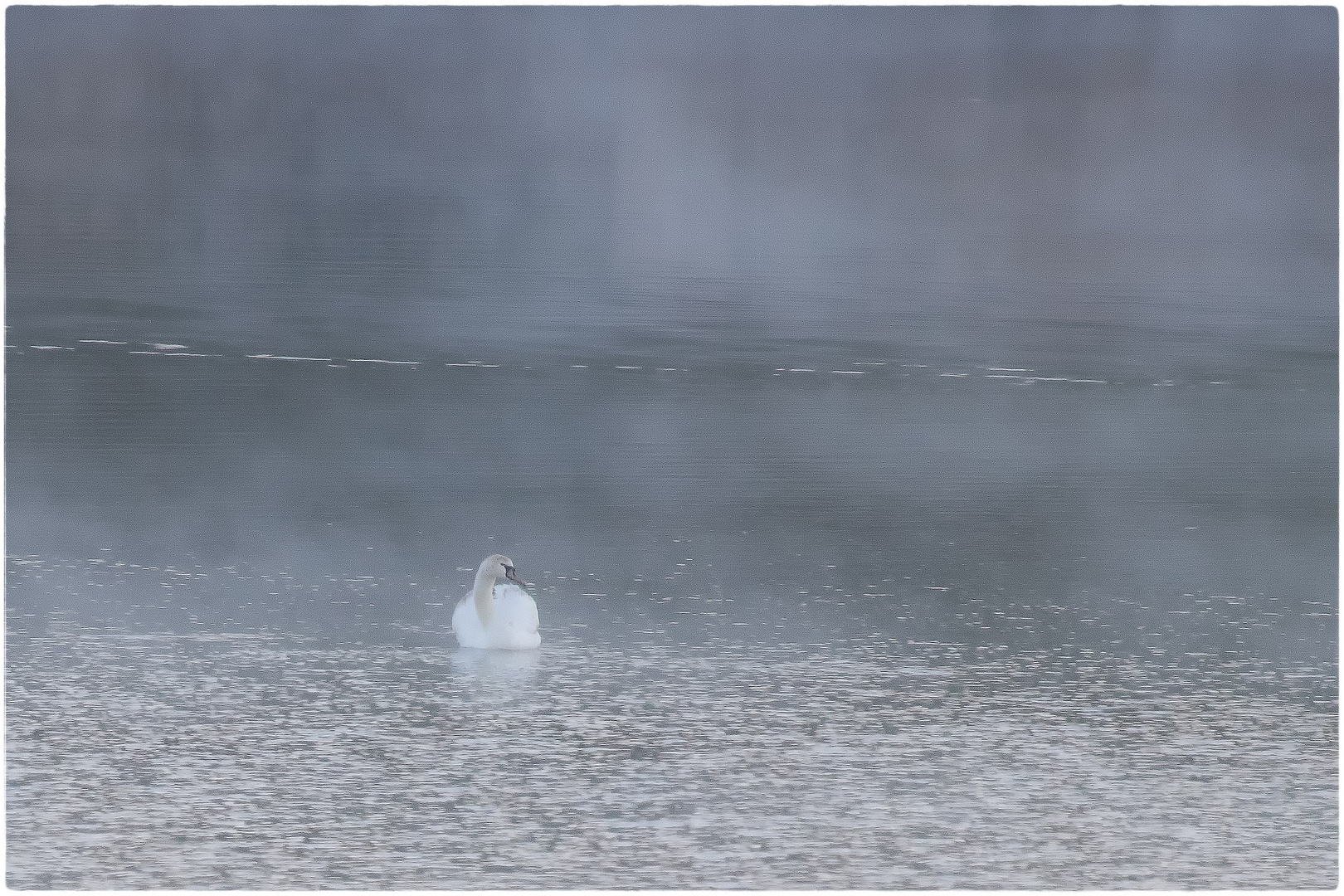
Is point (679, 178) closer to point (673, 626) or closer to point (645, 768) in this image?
point (673, 626)

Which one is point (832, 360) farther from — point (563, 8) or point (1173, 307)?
point (563, 8)

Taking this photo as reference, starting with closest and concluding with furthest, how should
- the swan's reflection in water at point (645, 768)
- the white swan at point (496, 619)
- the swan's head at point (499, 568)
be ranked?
1. the swan's reflection in water at point (645, 768)
2. the white swan at point (496, 619)
3. the swan's head at point (499, 568)

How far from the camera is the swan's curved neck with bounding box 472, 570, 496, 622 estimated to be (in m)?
5.52

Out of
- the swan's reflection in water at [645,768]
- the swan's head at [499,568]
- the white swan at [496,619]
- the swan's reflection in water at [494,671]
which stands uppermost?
the swan's head at [499,568]

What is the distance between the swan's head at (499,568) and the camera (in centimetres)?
575

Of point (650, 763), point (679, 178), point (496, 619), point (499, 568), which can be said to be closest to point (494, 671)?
point (496, 619)

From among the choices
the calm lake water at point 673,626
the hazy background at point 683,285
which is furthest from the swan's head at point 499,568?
the hazy background at point 683,285

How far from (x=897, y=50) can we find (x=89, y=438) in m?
3.09

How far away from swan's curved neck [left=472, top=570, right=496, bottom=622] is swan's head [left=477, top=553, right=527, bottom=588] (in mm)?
49

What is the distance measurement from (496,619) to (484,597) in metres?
0.09

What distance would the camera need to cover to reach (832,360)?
8758 millimetres

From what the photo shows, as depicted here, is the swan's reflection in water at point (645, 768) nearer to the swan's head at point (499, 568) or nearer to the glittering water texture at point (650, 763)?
the glittering water texture at point (650, 763)

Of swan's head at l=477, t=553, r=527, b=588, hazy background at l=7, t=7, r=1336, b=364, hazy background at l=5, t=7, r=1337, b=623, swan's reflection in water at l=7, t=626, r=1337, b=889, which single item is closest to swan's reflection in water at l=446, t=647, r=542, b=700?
swan's reflection in water at l=7, t=626, r=1337, b=889

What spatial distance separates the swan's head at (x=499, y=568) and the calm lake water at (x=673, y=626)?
153mm
